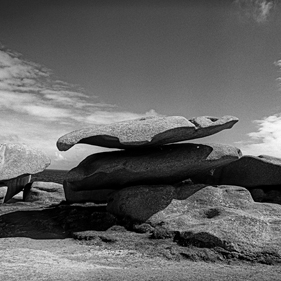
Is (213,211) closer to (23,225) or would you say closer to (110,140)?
(110,140)

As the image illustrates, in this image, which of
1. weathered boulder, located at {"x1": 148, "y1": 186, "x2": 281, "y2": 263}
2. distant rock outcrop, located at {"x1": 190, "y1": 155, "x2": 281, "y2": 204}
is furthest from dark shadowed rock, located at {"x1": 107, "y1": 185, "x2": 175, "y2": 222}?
distant rock outcrop, located at {"x1": 190, "y1": 155, "x2": 281, "y2": 204}

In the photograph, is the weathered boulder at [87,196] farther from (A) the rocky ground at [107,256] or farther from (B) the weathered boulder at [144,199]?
(B) the weathered boulder at [144,199]

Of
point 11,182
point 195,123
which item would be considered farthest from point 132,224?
point 11,182

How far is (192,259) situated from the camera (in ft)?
36.3

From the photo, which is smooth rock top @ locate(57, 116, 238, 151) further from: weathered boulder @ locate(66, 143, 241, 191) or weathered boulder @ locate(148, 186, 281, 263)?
weathered boulder @ locate(148, 186, 281, 263)

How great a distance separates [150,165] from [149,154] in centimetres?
93

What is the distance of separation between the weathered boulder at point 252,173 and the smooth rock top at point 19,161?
11973mm

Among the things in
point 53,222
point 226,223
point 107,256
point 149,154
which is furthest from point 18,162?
point 226,223

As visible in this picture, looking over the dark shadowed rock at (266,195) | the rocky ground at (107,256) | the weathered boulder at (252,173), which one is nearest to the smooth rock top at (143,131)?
the rocky ground at (107,256)

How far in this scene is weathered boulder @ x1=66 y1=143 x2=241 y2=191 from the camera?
15508 mm

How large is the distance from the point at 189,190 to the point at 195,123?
120 inches

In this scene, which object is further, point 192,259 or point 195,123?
point 195,123

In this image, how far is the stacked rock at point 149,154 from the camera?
14414mm

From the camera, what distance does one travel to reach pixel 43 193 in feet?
82.5
